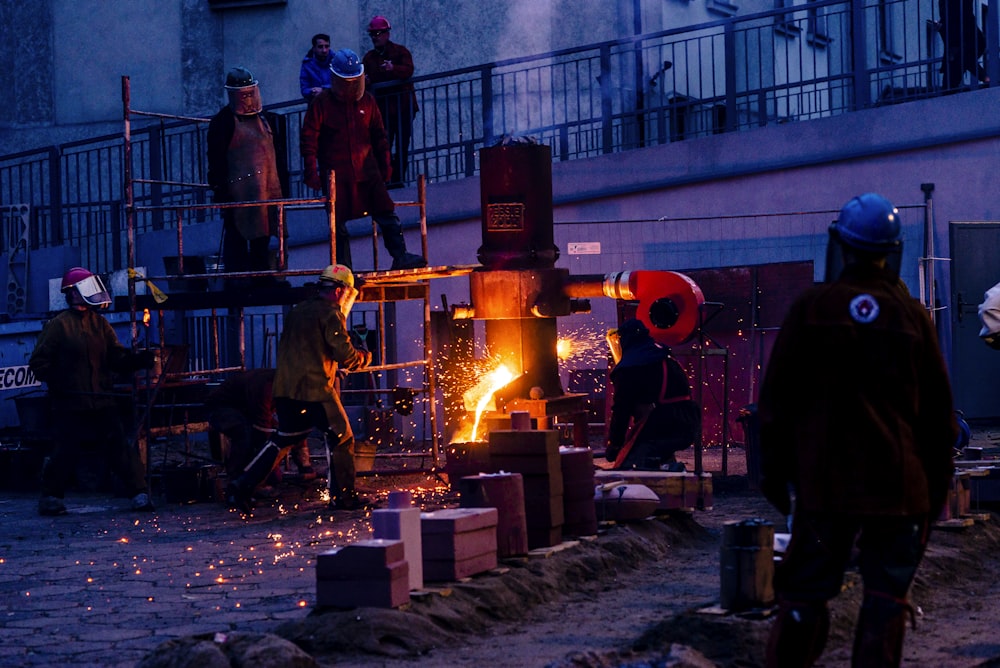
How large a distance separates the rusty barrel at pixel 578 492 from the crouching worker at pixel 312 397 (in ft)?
9.70

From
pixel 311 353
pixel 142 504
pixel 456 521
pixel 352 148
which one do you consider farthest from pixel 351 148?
pixel 456 521

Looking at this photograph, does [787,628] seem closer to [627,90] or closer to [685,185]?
[685,185]

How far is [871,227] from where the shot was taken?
5.62 meters

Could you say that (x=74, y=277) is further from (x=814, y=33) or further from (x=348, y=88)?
(x=814, y=33)

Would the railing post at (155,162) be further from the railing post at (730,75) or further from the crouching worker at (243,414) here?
the crouching worker at (243,414)

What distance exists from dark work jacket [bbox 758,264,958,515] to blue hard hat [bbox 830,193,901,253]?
12 cm

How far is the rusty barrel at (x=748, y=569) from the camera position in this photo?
7020mm

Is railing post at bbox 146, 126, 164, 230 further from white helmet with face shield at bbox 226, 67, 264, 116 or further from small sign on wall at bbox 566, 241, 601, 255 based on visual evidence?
white helmet with face shield at bbox 226, 67, 264, 116

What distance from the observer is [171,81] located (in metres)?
24.1

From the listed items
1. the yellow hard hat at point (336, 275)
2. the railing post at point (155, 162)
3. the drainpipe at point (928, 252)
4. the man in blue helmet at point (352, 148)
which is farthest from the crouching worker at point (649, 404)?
the railing post at point (155, 162)

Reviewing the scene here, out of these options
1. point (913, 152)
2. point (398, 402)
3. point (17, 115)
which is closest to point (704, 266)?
point (913, 152)

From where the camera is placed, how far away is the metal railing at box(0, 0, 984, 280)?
17.0 m

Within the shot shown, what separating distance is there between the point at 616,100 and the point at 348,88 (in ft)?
17.1

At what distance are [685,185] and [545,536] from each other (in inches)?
352
